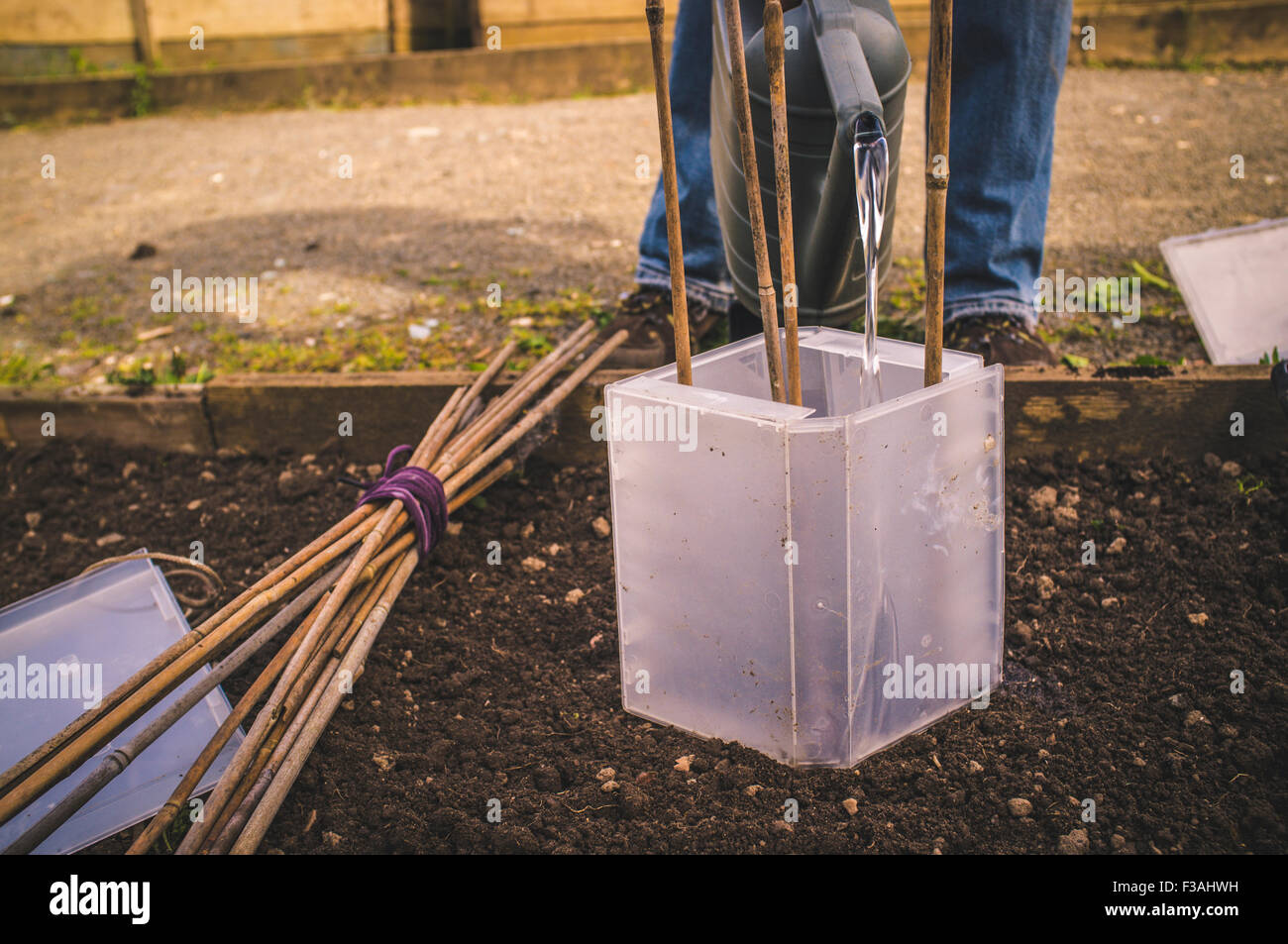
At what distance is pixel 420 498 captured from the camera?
6.04ft

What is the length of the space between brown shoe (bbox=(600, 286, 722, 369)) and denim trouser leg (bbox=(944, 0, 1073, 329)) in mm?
615

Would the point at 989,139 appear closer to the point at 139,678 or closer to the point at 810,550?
the point at 810,550

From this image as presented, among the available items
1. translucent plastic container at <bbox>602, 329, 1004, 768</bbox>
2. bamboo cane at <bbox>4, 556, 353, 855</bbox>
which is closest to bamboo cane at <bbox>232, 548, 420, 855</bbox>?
bamboo cane at <bbox>4, 556, 353, 855</bbox>

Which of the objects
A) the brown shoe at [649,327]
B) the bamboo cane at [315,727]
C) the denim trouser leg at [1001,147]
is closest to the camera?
the bamboo cane at [315,727]

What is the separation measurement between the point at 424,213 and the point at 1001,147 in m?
2.50

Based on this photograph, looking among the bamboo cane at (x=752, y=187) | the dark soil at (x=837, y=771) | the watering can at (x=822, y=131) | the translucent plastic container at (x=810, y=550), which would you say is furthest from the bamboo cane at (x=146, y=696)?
the watering can at (x=822, y=131)

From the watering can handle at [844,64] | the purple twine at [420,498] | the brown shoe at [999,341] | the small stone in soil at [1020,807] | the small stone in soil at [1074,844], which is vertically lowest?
the small stone in soil at [1074,844]

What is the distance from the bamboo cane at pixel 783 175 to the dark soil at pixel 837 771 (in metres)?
0.59

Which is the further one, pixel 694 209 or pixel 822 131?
pixel 694 209

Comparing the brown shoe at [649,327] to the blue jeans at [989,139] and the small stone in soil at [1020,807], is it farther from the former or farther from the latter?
the small stone in soil at [1020,807]

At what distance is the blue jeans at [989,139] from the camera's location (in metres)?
2.22

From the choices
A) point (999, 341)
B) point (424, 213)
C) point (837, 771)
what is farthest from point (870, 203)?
point (424, 213)

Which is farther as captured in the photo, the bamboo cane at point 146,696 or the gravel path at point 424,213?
the gravel path at point 424,213
